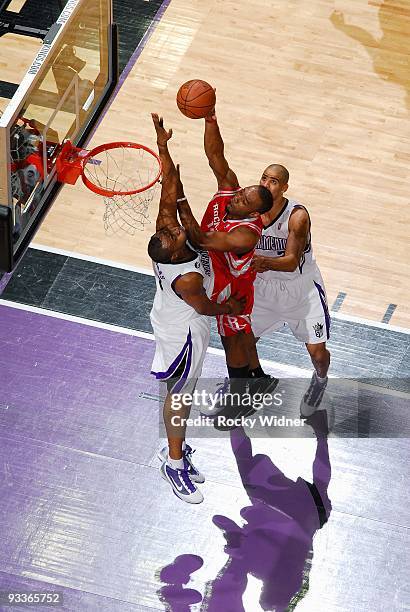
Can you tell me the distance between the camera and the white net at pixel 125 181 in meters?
9.00

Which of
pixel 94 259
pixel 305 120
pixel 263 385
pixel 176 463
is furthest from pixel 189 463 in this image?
pixel 305 120

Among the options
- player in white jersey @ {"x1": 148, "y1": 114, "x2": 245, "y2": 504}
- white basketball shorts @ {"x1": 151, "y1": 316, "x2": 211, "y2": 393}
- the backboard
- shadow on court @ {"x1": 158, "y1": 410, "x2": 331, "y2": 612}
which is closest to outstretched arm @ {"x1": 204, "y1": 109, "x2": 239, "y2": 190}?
player in white jersey @ {"x1": 148, "y1": 114, "x2": 245, "y2": 504}

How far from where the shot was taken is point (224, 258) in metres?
7.41

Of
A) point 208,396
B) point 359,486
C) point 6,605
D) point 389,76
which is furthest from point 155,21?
point 6,605

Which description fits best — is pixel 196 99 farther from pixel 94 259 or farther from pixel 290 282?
pixel 94 259

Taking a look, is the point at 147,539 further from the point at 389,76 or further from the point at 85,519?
the point at 389,76

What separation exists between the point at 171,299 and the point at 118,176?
2142 millimetres

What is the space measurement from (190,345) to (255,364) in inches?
37.3

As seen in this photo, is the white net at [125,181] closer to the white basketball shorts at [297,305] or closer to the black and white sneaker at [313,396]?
the white basketball shorts at [297,305]

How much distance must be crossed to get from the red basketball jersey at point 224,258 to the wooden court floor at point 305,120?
188cm

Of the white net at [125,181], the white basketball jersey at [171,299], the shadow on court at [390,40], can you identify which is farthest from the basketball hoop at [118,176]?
the shadow on court at [390,40]

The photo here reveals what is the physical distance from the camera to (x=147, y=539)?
304 inches

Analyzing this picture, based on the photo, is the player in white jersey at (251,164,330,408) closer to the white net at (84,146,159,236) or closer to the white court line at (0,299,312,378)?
the white court line at (0,299,312,378)

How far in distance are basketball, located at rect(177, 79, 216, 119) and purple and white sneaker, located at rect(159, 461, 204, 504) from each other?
7.45 ft
